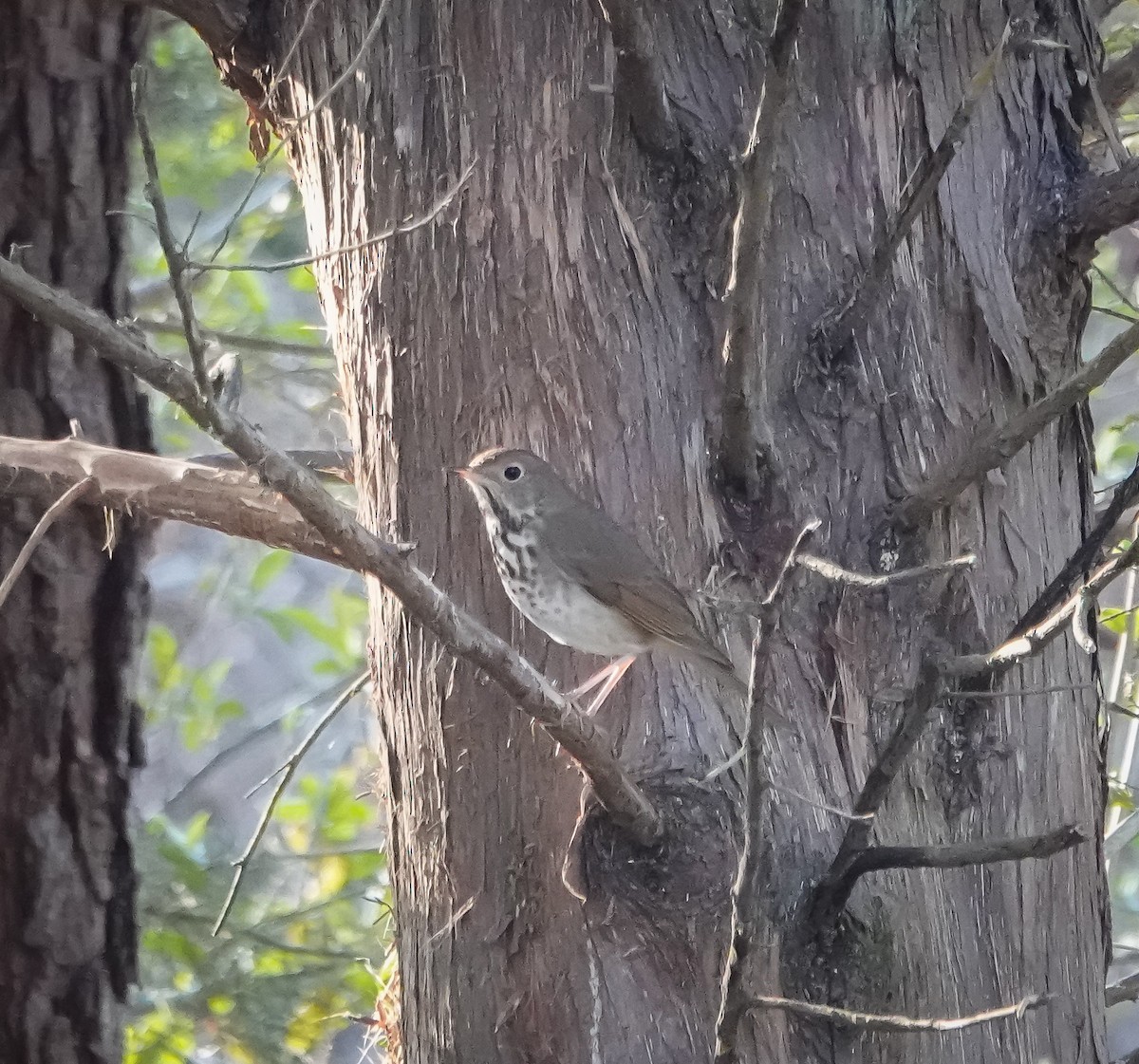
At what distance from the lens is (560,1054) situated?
2.17 meters

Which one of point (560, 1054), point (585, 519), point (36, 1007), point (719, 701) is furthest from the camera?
point (36, 1007)

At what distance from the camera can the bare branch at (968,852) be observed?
1.67 metres

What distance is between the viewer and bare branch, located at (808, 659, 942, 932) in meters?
1.72

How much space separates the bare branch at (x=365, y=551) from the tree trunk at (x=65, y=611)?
1679mm

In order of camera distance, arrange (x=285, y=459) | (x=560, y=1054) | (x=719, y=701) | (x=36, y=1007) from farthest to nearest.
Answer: (x=36, y=1007), (x=719, y=701), (x=560, y=1054), (x=285, y=459)

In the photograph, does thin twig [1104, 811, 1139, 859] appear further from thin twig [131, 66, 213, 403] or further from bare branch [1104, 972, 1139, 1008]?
thin twig [131, 66, 213, 403]

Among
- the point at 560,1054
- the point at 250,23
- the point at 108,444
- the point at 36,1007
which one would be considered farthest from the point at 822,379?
the point at 36,1007

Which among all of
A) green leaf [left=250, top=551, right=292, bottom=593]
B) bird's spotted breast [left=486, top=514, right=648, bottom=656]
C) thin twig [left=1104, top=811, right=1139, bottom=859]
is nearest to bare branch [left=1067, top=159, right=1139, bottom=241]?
bird's spotted breast [left=486, top=514, right=648, bottom=656]

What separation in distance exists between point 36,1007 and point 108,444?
134cm

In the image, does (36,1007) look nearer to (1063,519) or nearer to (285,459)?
(285,459)

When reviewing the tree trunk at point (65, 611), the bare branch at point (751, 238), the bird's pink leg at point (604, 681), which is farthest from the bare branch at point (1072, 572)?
the tree trunk at point (65, 611)

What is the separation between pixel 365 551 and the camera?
167 cm

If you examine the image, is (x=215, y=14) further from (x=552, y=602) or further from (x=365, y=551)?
(x=365, y=551)

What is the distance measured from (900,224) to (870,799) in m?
0.87
